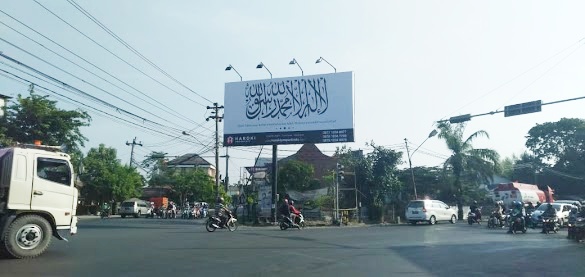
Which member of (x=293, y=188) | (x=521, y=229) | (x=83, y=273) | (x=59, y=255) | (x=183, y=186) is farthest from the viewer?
(x=183, y=186)

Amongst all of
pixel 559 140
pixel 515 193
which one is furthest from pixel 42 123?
pixel 559 140

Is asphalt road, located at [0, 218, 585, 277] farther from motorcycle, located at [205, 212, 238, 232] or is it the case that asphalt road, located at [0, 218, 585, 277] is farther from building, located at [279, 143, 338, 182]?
building, located at [279, 143, 338, 182]

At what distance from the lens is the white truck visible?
33.4 feet

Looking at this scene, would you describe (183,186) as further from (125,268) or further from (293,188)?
(125,268)

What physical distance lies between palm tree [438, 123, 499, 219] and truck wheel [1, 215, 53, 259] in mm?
37099

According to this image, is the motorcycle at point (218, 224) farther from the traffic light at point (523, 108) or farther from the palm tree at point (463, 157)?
the palm tree at point (463, 157)

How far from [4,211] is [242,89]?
24.0 metres

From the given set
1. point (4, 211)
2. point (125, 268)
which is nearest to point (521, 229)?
point (125, 268)

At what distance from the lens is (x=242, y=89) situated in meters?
33.5

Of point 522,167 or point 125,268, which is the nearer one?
point 125,268

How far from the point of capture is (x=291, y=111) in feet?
106

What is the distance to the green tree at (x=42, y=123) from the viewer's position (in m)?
34.4

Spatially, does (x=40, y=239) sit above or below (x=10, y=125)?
below

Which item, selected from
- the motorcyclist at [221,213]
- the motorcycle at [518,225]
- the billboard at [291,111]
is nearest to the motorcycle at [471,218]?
the billboard at [291,111]
